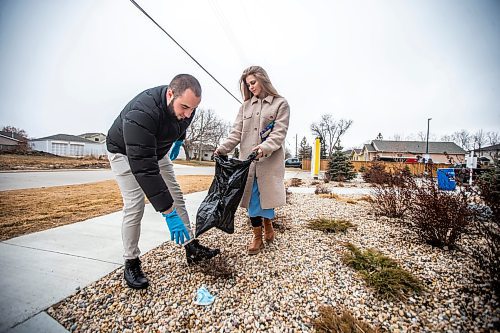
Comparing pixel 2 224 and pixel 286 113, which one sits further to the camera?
pixel 2 224

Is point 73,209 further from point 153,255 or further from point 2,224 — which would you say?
point 153,255

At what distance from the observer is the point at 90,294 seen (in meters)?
1.58

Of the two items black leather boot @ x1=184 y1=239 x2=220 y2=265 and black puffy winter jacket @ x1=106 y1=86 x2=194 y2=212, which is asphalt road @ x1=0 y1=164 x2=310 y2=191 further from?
black puffy winter jacket @ x1=106 y1=86 x2=194 y2=212

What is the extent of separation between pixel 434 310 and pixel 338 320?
673mm

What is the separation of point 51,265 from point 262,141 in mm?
2132

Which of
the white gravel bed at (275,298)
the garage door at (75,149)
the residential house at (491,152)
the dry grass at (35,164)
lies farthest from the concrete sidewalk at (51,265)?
the garage door at (75,149)

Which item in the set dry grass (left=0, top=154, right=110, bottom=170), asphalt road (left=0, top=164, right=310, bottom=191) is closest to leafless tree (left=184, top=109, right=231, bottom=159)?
dry grass (left=0, top=154, right=110, bottom=170)

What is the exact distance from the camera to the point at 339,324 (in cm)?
131

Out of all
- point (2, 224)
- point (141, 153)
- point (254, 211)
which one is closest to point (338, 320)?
point (254, 211)

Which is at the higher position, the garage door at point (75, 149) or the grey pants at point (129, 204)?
the garage door at point (75, 149)

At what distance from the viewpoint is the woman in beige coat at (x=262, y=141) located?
7.34 feet

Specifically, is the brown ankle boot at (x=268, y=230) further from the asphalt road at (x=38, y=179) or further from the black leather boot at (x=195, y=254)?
the asphalt road at (x=38, y=179)

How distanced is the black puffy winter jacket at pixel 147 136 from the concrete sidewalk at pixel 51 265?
2.84 ft

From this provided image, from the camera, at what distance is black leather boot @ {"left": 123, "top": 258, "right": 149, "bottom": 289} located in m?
1.67
